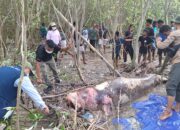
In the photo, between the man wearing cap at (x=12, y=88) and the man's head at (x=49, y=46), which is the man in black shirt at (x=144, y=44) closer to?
the man's head at (x=49, y=46)

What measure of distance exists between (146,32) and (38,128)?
691 cm

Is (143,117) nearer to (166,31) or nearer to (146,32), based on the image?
(166,31)

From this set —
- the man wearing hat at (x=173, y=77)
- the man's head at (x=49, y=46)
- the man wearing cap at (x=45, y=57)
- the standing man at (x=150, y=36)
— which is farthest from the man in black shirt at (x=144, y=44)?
the man wearing hat at (x=173, y=77)

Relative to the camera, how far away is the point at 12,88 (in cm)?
475

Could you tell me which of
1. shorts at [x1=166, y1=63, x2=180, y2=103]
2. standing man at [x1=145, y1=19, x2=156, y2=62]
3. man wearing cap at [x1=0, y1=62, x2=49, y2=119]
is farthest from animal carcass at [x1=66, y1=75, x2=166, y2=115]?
standing man at [x1=145, y1=19, x2=156, y2=62]

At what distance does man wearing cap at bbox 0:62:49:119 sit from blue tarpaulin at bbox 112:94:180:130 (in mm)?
2038

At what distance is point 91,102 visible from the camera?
6.60m

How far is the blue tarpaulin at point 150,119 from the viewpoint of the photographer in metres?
6.18

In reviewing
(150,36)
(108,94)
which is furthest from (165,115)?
(150,36)

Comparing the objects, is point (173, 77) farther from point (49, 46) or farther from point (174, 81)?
point (49, 46)

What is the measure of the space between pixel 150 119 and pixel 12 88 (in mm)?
2751

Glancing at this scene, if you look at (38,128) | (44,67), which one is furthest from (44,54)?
(38,128)

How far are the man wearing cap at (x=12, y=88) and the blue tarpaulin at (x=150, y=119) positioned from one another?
2038mm

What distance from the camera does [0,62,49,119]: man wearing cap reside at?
4543mm
